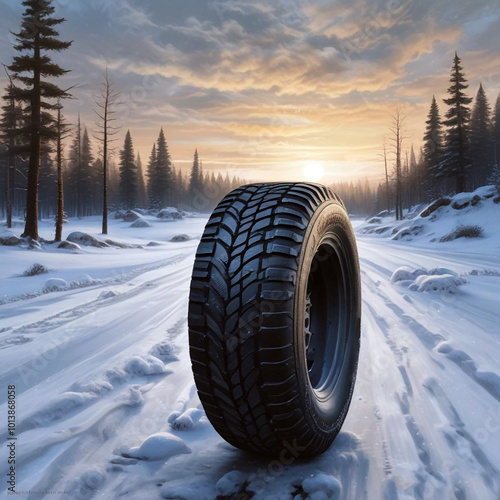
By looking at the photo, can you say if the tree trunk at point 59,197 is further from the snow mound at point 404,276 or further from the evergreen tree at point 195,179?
the evergreen tree at point 195,179

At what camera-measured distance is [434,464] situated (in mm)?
1931

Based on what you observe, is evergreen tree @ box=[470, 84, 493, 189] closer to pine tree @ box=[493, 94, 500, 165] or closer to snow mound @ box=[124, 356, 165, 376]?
pine tree @ box=[493, 94, 500, 165]

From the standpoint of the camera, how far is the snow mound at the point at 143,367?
3149 mm

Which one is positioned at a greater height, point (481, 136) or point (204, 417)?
point (481, 136)

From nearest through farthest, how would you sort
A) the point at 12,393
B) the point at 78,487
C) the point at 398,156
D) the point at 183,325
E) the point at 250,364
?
the point at 250,364 → the point at 78,487 → the point at 12,393 → the point at 183,325 → the point at 398,156

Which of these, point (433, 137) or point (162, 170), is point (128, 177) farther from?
point (433, 137)

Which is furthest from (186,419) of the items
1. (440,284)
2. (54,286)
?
(54,286)

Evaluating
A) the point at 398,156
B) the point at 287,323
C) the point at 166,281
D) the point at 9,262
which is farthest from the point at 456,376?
the point at 398,156

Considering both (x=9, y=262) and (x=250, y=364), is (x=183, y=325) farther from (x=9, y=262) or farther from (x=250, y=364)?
(x=9, y=262)

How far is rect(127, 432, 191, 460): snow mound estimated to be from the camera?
204 cm

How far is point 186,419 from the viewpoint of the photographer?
7.73 feet

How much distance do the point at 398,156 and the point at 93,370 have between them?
4299cm

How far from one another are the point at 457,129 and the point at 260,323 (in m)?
43.0

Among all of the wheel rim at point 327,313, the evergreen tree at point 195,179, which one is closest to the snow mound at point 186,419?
the wheel rim at point 327,313
